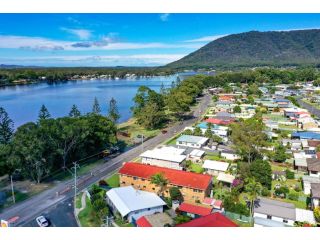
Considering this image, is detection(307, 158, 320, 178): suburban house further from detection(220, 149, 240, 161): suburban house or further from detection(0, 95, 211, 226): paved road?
detection(0, 95, 211, 226): paved road

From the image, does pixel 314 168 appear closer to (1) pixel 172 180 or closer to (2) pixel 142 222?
(1) pixel 172 180

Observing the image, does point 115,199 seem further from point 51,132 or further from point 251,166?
point 251,166

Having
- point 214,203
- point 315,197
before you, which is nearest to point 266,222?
point 214,203

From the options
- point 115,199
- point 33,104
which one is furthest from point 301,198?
point 33,104

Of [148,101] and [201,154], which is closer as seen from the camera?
[201,154]

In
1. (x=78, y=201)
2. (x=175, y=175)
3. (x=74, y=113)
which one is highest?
(x=74, y=113)

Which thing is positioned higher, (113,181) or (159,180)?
(159,180)

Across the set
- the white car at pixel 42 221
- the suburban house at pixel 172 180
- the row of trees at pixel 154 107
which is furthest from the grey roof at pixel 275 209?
the row of trees at pixel 154 107
